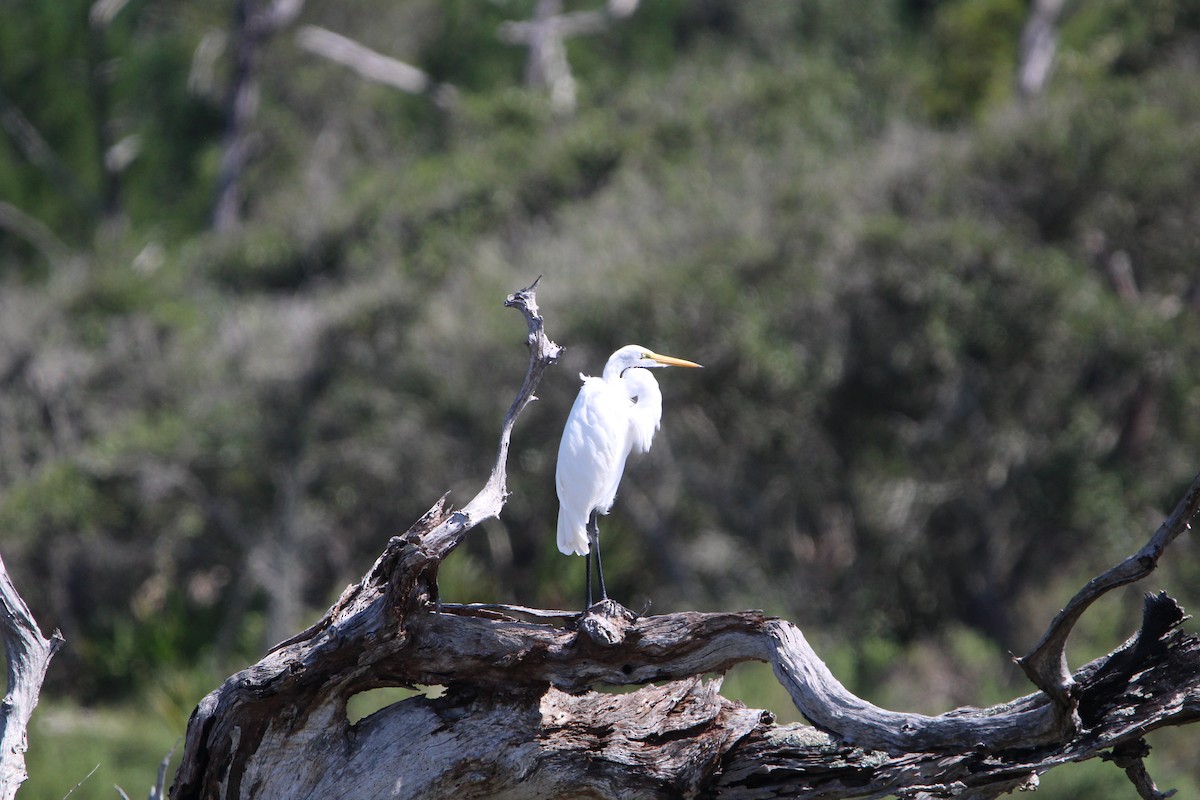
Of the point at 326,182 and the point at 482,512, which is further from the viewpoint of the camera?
the point at 326,182

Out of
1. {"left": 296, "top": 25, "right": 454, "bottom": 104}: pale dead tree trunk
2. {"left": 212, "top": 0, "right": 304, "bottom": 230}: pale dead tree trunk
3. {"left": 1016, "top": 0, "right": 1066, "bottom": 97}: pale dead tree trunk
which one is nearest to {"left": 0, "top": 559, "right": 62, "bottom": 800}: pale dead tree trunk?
{"left": 1016, "top": 0, "right": 1066, "bottom": 97}: pale dead tree trunk

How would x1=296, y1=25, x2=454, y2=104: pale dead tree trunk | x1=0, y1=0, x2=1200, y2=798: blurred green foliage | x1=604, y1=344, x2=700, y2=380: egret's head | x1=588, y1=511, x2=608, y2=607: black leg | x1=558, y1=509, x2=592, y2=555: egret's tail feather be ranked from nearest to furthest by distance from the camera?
x1=588, y1=511, x2=608, y2=607: black leg, x1=558, y1=509, x2=592, y2=555: egret's tail feather, x1=604, y1=344, x2=700, y2=380: egret's head, x1=0, y1=0, x2=1200, y2=798: blurred green foliage, x1=296, y1=25, x2=454, y2=104: pale dead tree trunk

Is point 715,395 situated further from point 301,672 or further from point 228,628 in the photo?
point 301,672

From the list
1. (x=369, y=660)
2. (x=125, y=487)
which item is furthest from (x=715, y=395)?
(x=369, y=660)

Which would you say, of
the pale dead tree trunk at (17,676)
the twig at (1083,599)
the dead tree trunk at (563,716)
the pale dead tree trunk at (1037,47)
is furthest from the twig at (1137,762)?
the pale dead tree trunk at (1037,47)

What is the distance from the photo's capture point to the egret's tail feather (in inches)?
193

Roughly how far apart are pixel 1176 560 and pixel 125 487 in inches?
420

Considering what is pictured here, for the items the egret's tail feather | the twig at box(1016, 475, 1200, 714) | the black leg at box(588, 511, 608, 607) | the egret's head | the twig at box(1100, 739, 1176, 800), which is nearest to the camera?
the twig at box(1016, 475, 1200, 714)

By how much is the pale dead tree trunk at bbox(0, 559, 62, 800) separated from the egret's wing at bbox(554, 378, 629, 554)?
1862mm

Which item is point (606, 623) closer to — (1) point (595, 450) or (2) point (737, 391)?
(1) point (595, 450)

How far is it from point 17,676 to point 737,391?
888 centimetres

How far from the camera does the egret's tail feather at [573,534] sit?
16.1 ft

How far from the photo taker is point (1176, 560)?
11.5 metres

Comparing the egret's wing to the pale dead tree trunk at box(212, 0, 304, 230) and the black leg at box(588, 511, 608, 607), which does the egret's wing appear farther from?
the pale dead tree trunk at box(212, 0, 304, 230)
